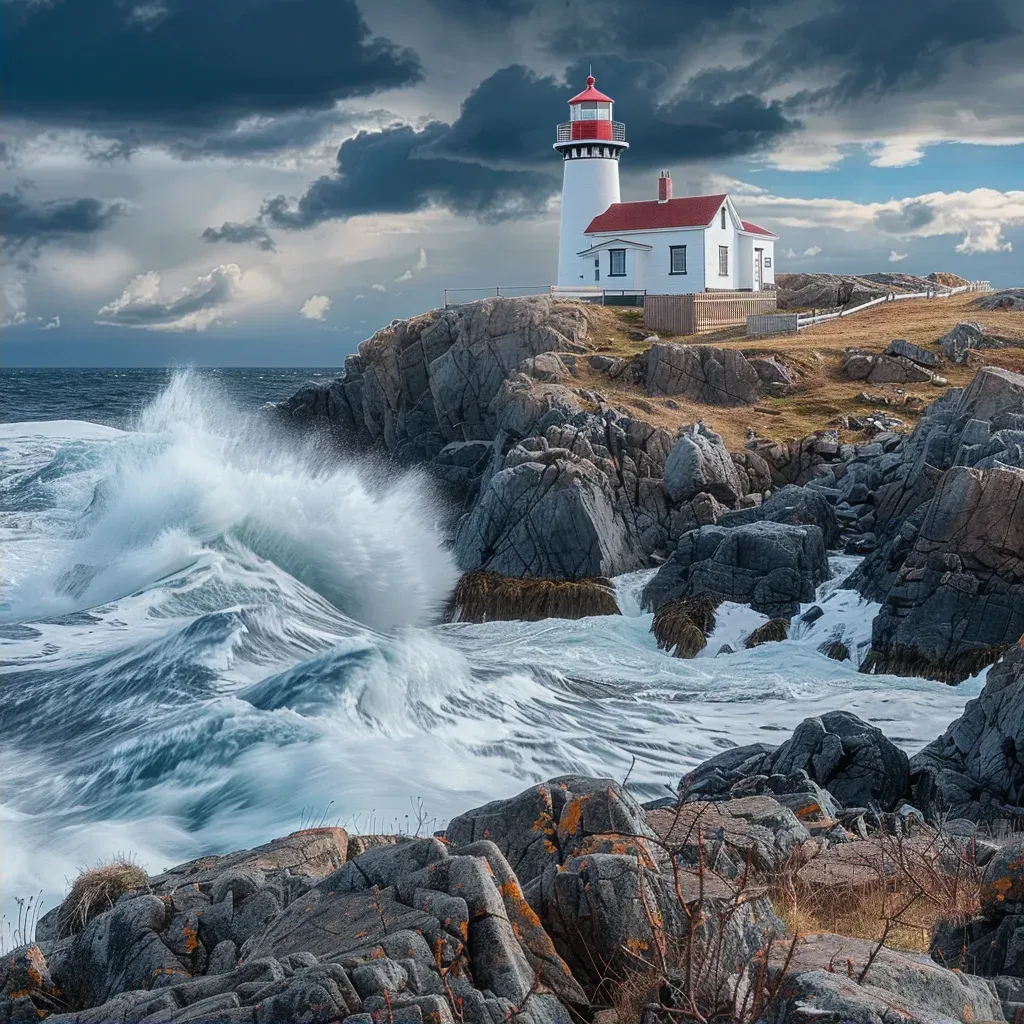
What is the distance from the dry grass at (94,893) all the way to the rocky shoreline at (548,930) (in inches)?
0.6

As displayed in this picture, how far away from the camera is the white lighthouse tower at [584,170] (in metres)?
58.0

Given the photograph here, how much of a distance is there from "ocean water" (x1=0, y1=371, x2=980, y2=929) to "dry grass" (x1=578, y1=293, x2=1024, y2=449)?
28.4 ft

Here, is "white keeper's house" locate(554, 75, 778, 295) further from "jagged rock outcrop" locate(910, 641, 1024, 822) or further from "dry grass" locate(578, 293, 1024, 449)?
"jagged rock outcrop" locate(910, 641, 1024, 822)

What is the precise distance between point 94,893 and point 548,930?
11.3 ft

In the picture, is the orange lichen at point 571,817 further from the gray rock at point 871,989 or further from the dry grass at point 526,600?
the dry grass at point 526,600

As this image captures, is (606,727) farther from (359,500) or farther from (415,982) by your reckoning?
(359,500)

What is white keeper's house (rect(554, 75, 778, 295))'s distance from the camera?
54656mm

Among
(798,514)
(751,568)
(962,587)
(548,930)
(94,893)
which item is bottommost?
(751,568)

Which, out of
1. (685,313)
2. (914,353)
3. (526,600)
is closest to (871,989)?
(526,600)

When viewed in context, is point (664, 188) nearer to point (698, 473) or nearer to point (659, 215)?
point (659, 215)

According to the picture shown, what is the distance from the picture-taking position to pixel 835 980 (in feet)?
13.4

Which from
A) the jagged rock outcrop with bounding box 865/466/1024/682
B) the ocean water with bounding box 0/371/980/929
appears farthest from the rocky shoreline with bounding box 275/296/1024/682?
the ocean water with bounding box 0/371/980/929

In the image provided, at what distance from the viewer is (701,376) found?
38.6 m

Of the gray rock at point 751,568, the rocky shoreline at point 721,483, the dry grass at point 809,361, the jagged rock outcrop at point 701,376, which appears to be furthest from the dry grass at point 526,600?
the jagged rock outcrop at point 701,376
